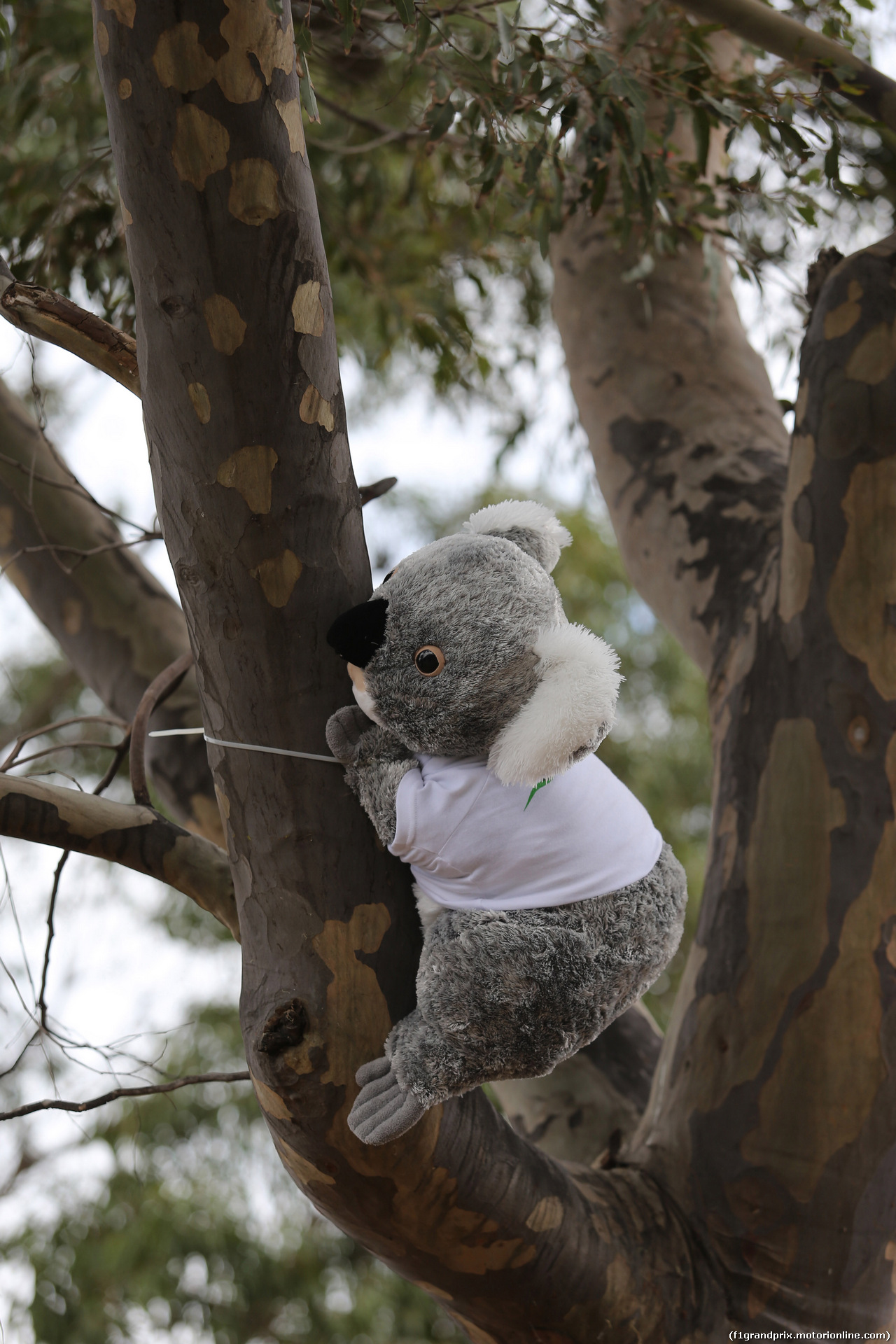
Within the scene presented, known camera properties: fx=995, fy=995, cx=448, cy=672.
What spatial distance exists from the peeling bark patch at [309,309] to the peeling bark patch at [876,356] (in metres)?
0.73

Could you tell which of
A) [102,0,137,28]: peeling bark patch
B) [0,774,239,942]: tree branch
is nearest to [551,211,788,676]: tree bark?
[0,774,239,942]: tree branch

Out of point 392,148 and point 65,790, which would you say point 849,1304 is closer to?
point 65,790

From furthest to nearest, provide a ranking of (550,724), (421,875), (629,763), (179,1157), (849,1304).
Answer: (629,763), (179,1157), (849,1304), (421,875), (550,724)

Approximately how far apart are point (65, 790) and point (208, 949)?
374 centimetres

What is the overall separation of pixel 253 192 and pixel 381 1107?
768 mm

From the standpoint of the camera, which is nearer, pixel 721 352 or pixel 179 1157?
pixel 721 352

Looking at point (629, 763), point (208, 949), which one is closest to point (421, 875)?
point (629, 763)

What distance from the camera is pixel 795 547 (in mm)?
1301

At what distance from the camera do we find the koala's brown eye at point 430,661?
2.66 feet

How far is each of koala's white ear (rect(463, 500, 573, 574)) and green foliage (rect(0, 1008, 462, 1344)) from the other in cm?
295

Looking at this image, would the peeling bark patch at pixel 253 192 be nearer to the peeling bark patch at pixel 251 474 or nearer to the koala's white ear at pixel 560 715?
the peeling bark patch at pixel 251 474

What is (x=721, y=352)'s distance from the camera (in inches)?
76.6

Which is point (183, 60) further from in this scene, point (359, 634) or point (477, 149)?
point (477, 149)

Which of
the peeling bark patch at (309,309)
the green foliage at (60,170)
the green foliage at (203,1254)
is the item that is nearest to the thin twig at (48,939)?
the peeling bark patch at (309,309)
